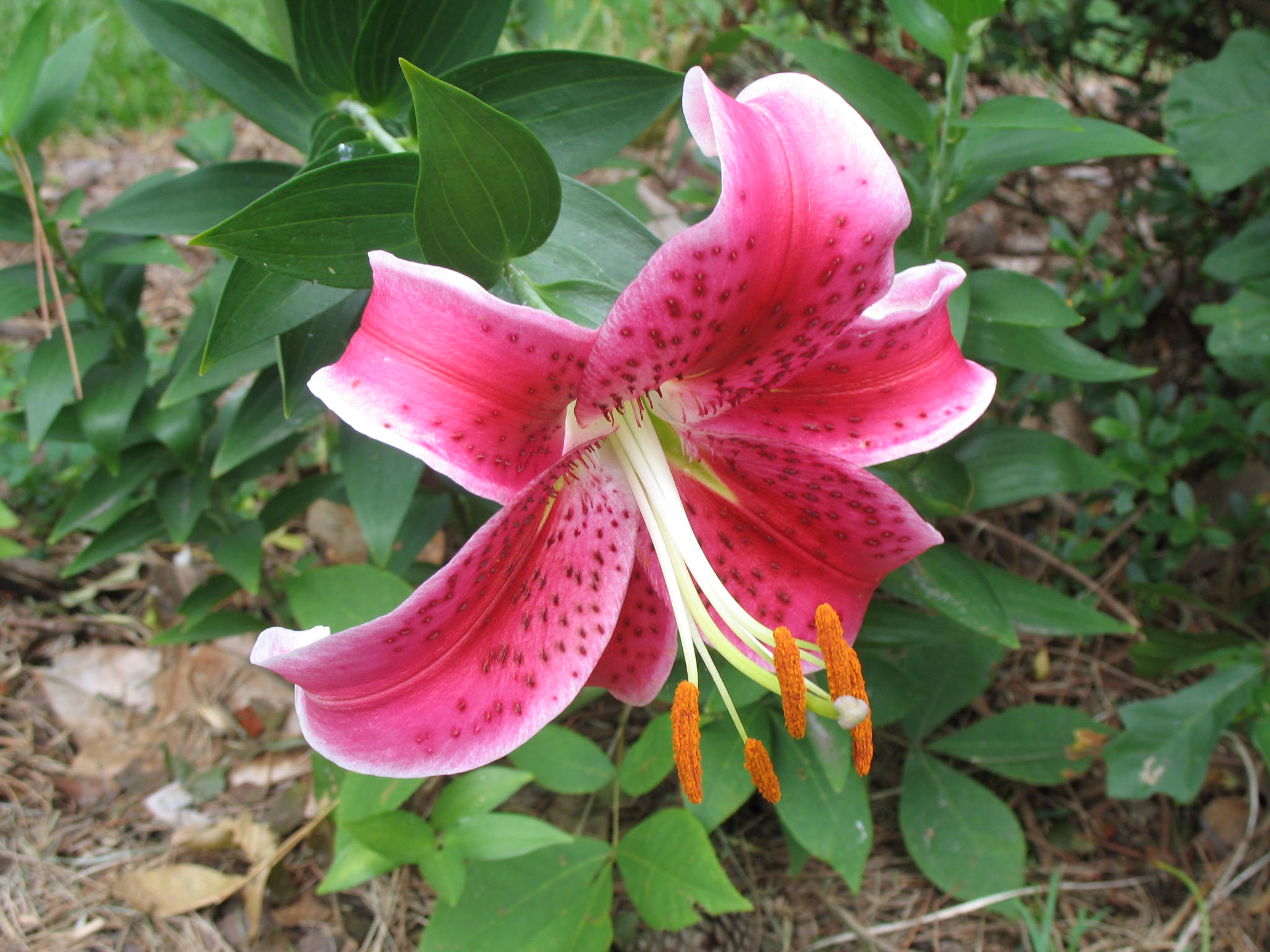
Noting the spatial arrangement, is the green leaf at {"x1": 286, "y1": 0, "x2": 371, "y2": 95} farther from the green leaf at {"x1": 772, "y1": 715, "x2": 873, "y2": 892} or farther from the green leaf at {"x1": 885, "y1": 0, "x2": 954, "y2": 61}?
the green leaf at {"x1": 772, "y1": 715, "x2": 873, "y2": 892}

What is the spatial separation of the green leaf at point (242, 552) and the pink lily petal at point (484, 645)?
0.86 meters

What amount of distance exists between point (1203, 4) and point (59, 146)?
10.9ft

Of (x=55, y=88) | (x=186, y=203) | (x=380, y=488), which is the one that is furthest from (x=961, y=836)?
(x=55, y=88)

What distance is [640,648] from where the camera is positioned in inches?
40.6

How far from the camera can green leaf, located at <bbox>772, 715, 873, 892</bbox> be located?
4.52 ft

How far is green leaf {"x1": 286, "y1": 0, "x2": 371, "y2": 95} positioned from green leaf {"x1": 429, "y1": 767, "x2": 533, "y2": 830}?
972mm

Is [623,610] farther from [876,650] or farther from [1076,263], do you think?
[1076,263]

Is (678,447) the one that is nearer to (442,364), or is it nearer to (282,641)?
(442,364)

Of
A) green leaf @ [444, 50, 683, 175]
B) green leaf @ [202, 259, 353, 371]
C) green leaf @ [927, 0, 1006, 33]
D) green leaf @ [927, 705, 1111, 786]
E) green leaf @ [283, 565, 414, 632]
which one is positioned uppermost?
green leaf @ [927, 0, 1006, 33]

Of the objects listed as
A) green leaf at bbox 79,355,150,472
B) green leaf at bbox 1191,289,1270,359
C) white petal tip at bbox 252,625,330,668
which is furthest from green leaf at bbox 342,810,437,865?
green leaf at bbox 1191,289,1270,359

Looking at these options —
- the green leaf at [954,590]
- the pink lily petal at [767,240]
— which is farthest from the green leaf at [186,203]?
the green leaf at [954,590]

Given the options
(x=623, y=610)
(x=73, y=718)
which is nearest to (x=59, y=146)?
(x=73, y=718)

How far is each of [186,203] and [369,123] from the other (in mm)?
370

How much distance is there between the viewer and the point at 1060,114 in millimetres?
1101
